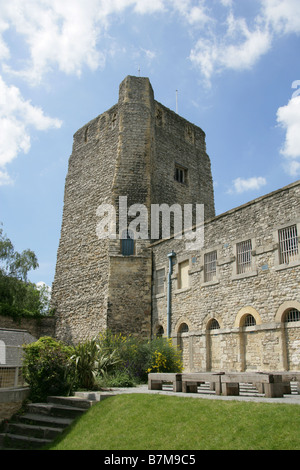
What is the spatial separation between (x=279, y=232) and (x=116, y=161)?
425 inches

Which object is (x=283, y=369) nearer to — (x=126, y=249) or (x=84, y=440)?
(x=84, y=440)

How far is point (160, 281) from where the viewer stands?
735 inches

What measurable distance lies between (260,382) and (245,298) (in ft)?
18.4

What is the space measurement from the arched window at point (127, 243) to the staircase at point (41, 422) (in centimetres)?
992

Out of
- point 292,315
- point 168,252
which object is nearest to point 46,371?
point 292,315

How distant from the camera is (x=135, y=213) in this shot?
66.9 ft

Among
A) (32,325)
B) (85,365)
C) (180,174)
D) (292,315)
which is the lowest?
(85,365)

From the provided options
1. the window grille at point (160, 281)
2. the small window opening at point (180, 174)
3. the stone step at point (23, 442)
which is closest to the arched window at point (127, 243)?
the window grille at point (160, 281)

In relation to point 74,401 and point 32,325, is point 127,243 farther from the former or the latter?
point 74,401

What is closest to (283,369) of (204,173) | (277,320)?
(277,320)

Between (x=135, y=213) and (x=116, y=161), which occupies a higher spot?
(x=116, y=161)

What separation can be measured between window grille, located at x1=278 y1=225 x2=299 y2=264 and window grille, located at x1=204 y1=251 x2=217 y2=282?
3.15 meters

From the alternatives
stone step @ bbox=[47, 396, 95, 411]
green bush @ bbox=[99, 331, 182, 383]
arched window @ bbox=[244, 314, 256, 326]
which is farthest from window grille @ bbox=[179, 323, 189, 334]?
stone step @ bbox=[47, 396, 95, 411]

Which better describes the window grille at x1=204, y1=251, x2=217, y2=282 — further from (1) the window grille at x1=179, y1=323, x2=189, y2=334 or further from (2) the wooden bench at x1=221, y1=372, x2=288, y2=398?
→ (2) the wooden bench at x1=221, y1=372, x2=288, y2=398
